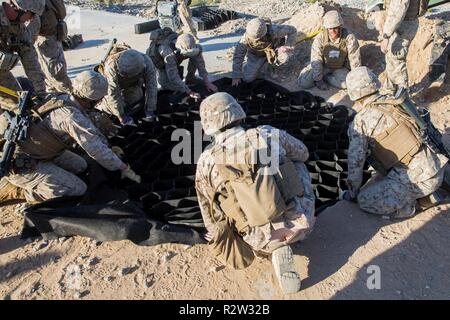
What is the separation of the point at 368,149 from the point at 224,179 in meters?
1.34

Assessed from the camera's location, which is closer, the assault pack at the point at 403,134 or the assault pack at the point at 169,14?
the assault pack at the point at 403,134

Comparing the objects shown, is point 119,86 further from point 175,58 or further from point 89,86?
point 89,86

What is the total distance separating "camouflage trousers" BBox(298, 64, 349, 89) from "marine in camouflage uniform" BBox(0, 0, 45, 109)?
350 cm

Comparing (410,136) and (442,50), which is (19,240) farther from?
(442,50)

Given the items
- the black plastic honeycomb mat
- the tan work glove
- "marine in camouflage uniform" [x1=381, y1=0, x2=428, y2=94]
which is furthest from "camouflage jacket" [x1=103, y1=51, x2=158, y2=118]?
the black plastic honeycomb mat

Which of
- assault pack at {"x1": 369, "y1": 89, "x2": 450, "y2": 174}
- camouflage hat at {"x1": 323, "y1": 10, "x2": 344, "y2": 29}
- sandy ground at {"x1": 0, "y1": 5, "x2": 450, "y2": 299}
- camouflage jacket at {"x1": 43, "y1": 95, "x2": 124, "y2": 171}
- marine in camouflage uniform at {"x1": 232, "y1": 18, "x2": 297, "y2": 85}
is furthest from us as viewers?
marine in camouflage uniform at {"x1": 232, "y1": 18, "x2": 297, "y2": 85}

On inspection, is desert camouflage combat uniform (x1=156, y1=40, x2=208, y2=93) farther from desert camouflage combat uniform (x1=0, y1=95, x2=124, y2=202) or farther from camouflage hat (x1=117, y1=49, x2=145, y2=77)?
desert camouflage combat uniform (x1=0, y1=95, x2=124, y2=202)

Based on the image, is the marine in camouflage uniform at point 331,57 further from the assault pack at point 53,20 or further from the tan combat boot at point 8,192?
the tan combat boot at point 8,192

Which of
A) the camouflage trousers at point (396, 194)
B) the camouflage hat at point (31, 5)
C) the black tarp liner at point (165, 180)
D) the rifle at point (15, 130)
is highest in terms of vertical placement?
the camouflage hat at point (31, 5)

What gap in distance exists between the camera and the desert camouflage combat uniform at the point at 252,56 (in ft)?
18.7

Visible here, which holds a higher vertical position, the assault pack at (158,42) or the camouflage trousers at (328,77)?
the assault pack at (158,42)

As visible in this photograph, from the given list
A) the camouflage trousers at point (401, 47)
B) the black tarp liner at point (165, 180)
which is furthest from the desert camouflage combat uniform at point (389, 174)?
the camouflage trousers at point (401, 47)

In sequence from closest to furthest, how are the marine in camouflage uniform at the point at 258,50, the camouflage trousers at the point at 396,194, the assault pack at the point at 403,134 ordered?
the assault pack at the point at 403,134 → the camouflage trousers at the point at 396,194 → the marine in camouflage uniform at the point at 258,50

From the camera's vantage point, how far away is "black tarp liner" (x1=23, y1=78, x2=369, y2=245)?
3.14 meters
